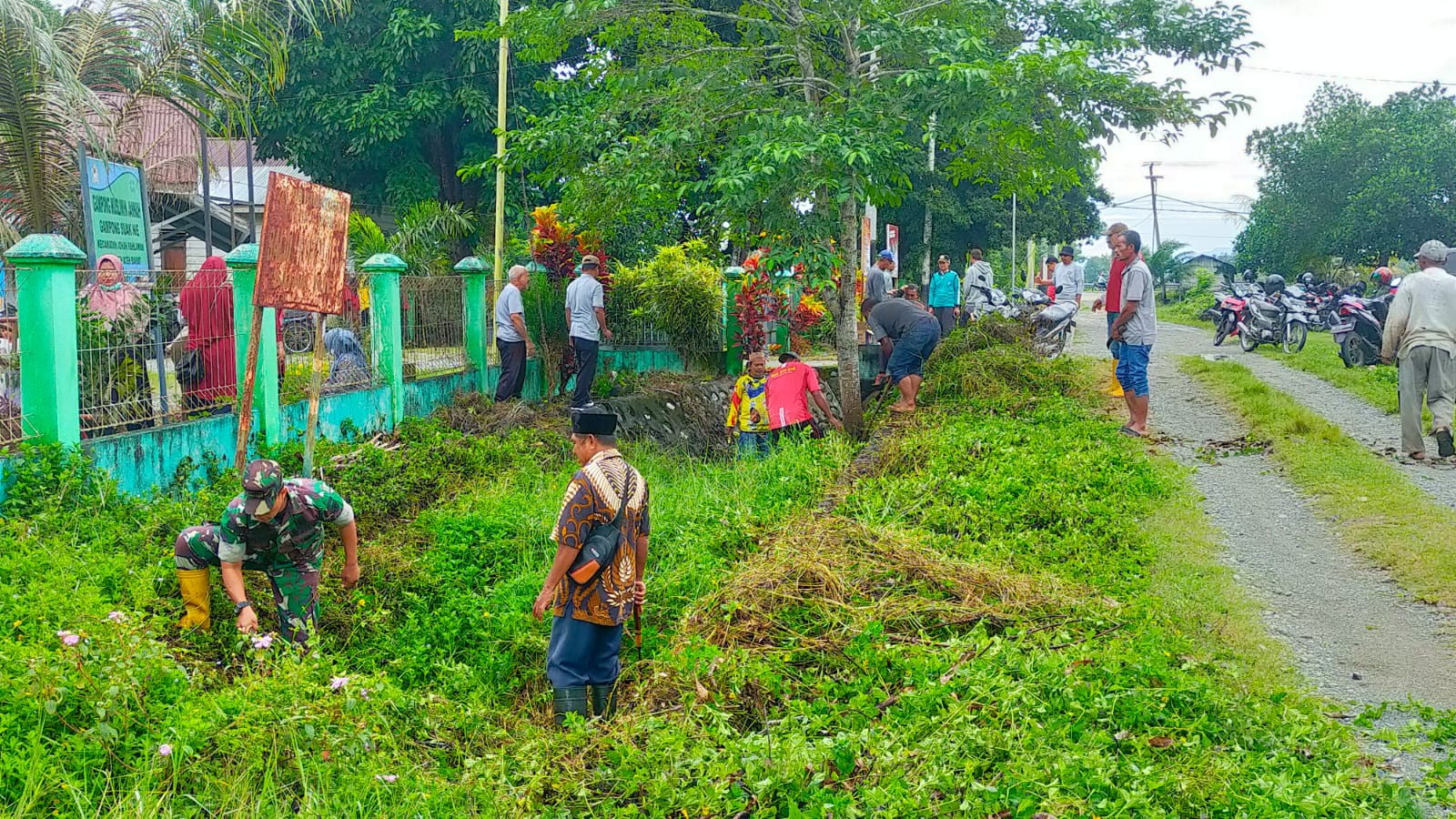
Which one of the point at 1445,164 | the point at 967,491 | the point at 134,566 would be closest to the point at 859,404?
the point at 967,491

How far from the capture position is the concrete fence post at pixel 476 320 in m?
11.9

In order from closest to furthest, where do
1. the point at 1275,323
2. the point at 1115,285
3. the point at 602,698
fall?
the point at 602,698
the point at 1115,285
the point at 1275,323

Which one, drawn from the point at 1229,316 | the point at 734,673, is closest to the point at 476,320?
the point at 734,673

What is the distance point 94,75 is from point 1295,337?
15765mm

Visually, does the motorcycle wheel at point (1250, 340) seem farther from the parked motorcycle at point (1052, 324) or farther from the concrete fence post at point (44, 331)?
the concrete fence post at point (44, 331)

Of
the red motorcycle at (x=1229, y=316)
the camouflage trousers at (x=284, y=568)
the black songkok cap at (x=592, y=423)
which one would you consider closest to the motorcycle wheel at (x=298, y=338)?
the camouflage trousers at (x=284, y=568)

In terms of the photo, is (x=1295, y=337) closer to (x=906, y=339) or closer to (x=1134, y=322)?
(x=906, y=339)

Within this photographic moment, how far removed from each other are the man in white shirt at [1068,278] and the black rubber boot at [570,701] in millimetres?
12070

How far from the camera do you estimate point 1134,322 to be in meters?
9.09

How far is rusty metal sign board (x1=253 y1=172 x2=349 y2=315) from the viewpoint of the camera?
255 inches

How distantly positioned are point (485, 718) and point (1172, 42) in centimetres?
810

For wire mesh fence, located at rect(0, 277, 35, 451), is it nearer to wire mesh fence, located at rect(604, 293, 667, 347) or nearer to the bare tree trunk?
the bare tree trunk

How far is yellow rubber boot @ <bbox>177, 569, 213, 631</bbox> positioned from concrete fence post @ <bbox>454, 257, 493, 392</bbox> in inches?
257

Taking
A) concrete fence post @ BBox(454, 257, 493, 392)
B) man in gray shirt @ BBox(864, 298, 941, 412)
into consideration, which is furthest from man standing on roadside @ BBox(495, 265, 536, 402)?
man in gray shirt @ BBox(864, 298, 941, 412)
